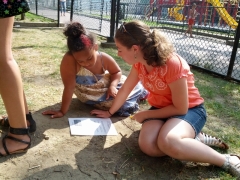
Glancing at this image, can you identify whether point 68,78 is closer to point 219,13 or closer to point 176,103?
point 176,103

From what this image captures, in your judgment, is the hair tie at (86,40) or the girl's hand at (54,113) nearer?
the hair tie at (86,40)

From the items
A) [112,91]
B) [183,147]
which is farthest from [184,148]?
[112,91]

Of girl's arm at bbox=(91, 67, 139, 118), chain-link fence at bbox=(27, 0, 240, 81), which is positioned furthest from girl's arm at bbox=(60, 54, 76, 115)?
chain-link fence at bbox=(27, 0, 240, 81)

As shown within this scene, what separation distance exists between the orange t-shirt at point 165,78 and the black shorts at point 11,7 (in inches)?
30.2

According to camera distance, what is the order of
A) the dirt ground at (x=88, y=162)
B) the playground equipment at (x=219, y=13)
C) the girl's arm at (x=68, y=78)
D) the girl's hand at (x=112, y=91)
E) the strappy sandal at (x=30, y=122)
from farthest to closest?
the playground equipment at (x=219, y=13) → the girl's hand at (x=112, y=91) → the girl's arm at (x=68, y=78) → the strappy sandal at (x=30, y=122) → the dirt ground at (x=88, y=162)

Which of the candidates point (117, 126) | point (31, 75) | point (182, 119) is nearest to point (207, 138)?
point (182, 119)

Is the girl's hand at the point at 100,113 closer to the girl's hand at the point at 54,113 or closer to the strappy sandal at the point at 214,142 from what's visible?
the girl's hand at the point at 54,113

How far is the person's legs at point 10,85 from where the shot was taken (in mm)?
1343

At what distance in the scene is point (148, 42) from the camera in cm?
148

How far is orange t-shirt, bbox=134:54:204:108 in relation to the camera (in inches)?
60.7

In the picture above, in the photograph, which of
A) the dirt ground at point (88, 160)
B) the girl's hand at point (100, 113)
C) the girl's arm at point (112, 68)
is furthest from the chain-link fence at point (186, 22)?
the dirt ground at point (88, 160)

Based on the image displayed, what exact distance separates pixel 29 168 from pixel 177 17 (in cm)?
540

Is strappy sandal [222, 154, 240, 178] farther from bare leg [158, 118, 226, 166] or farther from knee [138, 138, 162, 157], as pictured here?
knee [138, 138, 162, 157]

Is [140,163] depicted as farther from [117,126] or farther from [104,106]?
[104,106]
